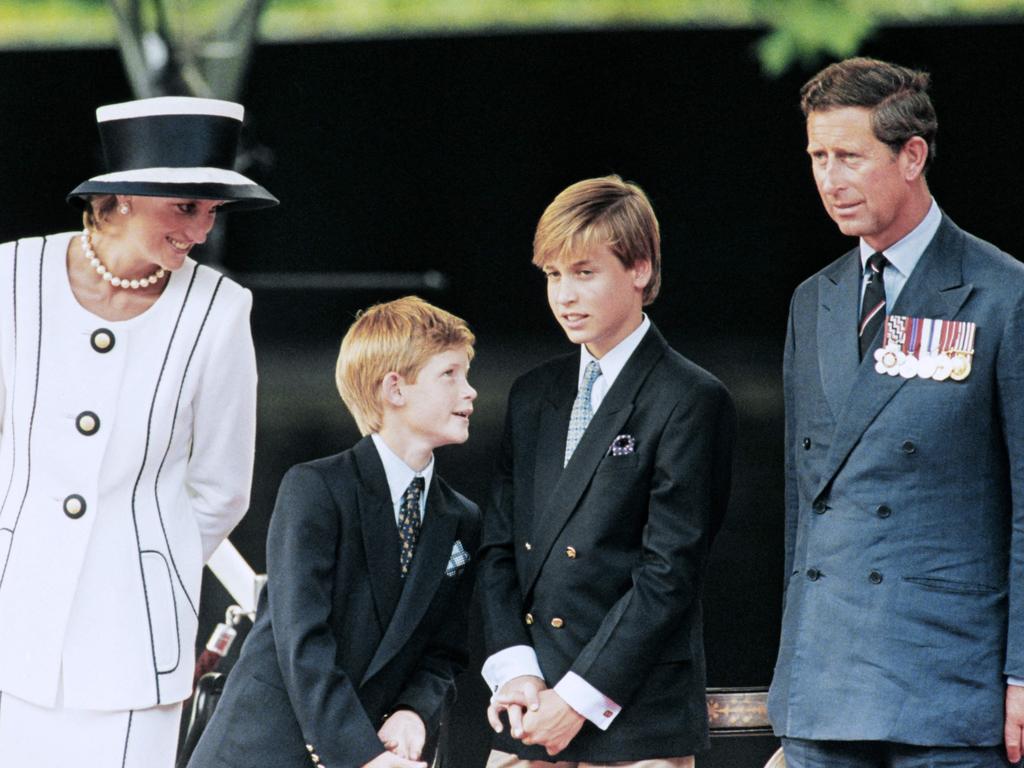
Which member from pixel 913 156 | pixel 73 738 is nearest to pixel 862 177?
pixel 913 156

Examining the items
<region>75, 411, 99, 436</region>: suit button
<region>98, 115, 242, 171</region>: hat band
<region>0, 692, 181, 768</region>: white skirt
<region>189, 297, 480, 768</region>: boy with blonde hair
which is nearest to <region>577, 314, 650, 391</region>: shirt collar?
<region>189, 297, 480, 768</region>: boy with blonde hair

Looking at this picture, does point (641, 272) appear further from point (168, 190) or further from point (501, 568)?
point (168, 190)

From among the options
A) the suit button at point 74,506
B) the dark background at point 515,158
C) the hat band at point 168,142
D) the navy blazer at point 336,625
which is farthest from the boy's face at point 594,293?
the dark background at point 515,158

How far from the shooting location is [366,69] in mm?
12492

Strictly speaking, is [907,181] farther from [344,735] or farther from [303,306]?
[303,306]

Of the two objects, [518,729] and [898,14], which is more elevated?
[898,14]

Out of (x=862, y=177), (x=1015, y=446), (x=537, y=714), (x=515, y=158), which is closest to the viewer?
(x=1015, y=446)

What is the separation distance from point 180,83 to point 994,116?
603cm

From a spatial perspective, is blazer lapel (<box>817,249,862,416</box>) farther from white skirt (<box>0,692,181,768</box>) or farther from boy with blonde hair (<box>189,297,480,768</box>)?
white skirt (<box>0,692,181,768</box>)

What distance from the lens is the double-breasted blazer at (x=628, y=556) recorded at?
2.80m

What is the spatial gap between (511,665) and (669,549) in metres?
0.33

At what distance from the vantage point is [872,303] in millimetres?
2789

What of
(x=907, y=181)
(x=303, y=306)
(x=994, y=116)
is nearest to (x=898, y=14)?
(x=994, y=116)

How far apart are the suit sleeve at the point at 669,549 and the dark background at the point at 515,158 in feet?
30.1
